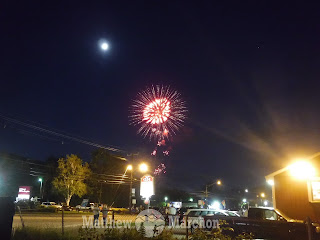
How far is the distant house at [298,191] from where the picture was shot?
1875cm

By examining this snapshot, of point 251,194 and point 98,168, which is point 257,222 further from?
point 251,194

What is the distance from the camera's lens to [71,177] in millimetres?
60750

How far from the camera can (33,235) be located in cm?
1266

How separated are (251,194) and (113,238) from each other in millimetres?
121458

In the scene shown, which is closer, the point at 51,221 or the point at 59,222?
the point at 59,222

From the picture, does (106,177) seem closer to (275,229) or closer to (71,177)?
(71,177)

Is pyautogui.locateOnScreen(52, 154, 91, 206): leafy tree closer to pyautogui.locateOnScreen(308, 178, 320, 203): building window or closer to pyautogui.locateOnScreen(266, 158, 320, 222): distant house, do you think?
pyautogui.locateOnScreen(266, 158, 320, 222): distant house

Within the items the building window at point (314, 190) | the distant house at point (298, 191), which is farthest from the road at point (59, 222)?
the building window at point (314, 190)

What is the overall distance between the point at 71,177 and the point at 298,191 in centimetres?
4859

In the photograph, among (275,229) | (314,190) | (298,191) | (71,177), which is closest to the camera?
(275,229)

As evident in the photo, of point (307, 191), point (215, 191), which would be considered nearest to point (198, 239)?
point (307, 191)

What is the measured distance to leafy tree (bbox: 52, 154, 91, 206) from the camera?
198ft

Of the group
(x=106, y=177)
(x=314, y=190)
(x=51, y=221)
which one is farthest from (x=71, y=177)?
(x=314, y=190)

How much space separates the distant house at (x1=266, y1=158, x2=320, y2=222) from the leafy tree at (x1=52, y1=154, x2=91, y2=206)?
148ft
